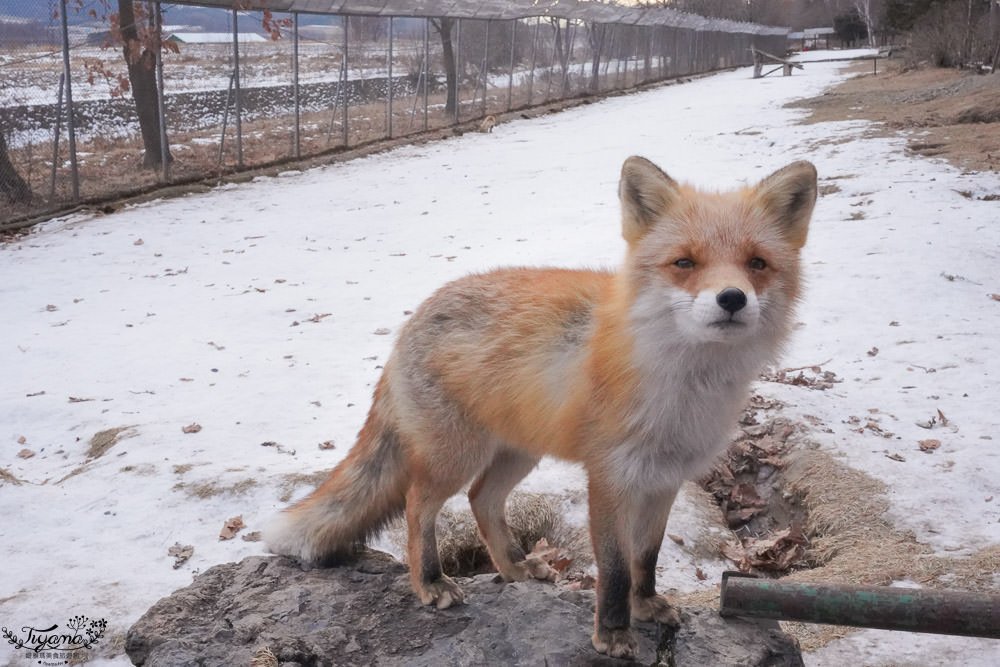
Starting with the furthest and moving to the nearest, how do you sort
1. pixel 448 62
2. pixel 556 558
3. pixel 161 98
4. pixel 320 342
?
pixel 448 62
pixel 161 98
pixel 320 342
pixel 556 558

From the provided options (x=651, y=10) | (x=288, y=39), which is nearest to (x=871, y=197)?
(x=288, y=39)

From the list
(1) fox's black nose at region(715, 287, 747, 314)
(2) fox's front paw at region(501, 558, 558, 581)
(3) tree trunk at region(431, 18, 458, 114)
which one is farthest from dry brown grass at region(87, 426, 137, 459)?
(3) tree trunk at region(431, 18, 458, 114)

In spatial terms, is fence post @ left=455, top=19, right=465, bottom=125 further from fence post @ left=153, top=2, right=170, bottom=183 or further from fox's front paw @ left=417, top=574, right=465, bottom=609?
fox's front paw @ left=417, top=574, right=465, bottom=609

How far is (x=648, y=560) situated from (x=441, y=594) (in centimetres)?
83

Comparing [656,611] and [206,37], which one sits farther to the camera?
[206,37]

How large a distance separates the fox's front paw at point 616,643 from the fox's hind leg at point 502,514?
72 centimetres

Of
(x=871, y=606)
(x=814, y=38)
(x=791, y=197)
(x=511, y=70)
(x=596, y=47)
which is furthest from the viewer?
(x=814, y=38)

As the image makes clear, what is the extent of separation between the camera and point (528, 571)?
3.35 m

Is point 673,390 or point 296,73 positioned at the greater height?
point 296,73

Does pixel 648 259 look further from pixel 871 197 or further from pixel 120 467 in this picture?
→ pixel 871 197

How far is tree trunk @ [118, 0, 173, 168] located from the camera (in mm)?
12125

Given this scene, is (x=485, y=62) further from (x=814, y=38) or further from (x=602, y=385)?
(x=814, y=38)

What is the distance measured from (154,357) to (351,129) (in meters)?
11.6

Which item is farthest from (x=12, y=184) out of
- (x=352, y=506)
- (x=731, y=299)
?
(x=731, y=299)
